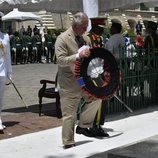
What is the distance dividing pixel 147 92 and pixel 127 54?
142cm

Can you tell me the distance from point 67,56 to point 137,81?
416 centimetres

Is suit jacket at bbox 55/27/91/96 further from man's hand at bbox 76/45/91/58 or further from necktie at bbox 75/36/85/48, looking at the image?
man's hand at bbox 76/45/91/58

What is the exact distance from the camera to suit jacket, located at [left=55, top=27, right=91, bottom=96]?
269 inches

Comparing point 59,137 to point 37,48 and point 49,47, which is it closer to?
point 37,48

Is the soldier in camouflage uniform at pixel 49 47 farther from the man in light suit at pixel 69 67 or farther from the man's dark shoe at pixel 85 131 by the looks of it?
the man in light suit at pixel 69 67

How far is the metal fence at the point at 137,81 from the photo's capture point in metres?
10.1

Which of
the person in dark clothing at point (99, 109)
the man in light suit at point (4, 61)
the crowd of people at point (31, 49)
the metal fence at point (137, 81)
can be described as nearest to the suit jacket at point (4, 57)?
the man in light suit at point (4, 61)

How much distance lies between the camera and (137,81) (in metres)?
10.7

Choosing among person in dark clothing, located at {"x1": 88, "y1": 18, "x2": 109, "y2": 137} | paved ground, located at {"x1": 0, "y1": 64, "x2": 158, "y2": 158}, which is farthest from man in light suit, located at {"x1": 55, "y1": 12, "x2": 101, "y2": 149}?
person in dark clothing, located at {"x1": 88, "y1": 18, "x2": 109, "y2": 137}

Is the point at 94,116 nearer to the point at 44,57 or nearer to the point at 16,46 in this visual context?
the point at 16,46

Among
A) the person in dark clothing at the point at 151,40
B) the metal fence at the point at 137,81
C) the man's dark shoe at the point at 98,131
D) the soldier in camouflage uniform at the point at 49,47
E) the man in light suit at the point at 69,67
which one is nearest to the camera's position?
the man in light suit at the point at 69,67

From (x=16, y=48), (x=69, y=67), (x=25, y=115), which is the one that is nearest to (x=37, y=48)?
(x=16, y=48)

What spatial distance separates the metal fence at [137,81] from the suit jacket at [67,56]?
3.00 meters

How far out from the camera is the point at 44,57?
29.5 metres
